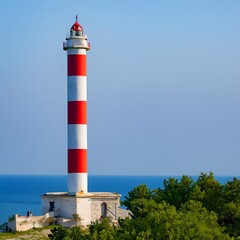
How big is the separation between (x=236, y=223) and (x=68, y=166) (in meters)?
18.9

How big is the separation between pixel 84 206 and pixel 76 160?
3220mm

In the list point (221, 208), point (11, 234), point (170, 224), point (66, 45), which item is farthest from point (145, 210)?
point (66, 45)

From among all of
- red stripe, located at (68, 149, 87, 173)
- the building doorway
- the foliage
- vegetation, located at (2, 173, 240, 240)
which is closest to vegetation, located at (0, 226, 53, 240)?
red stripe, located at (68, 149, 87, 173)

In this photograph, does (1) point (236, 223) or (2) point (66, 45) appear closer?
(1) point (236, 223)

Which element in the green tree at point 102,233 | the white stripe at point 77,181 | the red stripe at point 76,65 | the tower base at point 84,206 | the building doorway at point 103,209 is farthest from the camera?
the building doorway at point 103,209

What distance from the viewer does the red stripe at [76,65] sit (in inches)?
2320

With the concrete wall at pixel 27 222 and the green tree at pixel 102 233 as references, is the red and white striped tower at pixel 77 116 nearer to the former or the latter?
the concrete wall at pixel 27 222

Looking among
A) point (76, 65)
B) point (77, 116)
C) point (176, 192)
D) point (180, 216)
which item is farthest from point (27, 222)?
point (180, 216)

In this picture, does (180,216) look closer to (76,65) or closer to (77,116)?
(77,116)

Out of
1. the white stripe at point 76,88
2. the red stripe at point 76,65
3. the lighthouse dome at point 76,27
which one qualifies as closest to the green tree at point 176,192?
the white stripe at point 76,88

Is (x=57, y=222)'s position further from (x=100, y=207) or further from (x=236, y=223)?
(x=236, y=223)

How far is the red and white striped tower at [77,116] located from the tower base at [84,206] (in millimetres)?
903

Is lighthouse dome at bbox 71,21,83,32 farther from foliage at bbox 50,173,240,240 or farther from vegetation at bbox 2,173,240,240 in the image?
vegetation at bbox 2,173,240,240

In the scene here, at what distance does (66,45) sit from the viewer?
5953 cm
